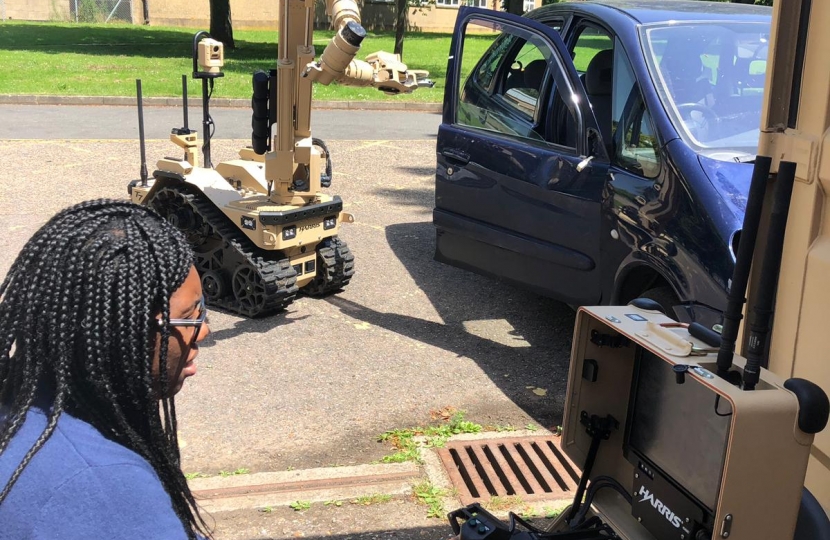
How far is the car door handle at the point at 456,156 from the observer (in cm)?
568

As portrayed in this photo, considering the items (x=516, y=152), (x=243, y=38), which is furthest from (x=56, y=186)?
(x=243, y=38)

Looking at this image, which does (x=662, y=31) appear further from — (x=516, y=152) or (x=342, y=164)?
(x=342, y=164)

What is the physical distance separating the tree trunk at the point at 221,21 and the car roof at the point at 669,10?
67.7ft

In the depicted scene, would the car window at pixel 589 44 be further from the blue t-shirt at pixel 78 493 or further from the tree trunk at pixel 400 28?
the tree trunk at pixel 400 28

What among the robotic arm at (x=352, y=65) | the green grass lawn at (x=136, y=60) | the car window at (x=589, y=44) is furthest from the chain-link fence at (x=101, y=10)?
the car window at (x=589, y=44)

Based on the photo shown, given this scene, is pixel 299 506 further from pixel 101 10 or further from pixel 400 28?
pixel 101 10

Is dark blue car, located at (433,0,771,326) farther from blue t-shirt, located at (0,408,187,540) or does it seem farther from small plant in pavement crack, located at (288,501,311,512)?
blue t-shirt, located at (0,408,187,540)

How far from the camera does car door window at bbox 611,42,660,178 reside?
4434 mm

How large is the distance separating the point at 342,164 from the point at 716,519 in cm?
988

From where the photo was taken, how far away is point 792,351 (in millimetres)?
2273

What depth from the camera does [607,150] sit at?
470 centimetres

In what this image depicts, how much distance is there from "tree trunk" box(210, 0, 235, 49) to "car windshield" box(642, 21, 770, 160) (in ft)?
70.2

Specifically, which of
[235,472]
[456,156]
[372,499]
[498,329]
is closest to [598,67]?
[456,156]

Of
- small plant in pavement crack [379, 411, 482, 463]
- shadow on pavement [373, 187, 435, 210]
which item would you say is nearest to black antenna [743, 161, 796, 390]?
small plant in pavement crack [379, 411, 482, 463]
